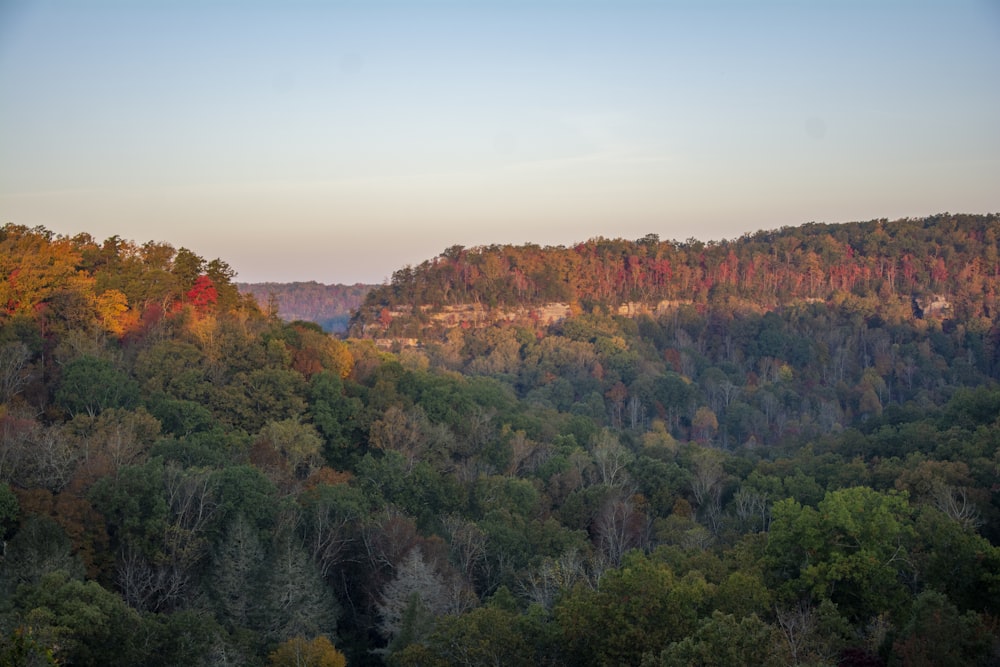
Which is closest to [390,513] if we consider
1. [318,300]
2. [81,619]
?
[81,619]

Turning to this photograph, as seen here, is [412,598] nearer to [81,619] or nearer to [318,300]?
[81,619]

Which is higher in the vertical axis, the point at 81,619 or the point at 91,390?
the point at 91,390

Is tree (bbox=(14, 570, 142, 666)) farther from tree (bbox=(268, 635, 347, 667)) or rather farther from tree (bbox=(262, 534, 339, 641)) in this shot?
tree (bbox=(262, 534, 339, 641))

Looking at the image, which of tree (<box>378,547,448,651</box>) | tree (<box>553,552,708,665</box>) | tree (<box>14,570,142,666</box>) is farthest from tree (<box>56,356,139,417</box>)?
tree (<box>553,552,708,665</box>)

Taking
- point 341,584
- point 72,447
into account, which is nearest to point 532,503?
point 341,584

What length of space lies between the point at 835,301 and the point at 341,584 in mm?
95851

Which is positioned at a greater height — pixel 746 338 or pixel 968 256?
pixel 968 256

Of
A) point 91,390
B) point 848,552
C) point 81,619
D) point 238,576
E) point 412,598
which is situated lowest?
point 412,598

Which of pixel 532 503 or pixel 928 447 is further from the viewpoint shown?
pixel 928 447

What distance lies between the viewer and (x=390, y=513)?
102 ft

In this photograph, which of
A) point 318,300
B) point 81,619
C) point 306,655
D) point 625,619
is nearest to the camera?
point 625,619

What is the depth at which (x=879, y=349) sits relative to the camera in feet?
330

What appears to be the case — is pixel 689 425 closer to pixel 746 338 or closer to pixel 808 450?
pixel 746 338

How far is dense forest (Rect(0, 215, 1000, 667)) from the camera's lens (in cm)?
1881
